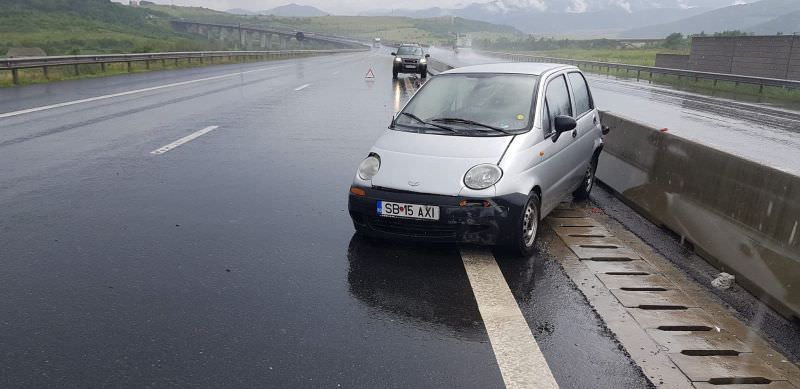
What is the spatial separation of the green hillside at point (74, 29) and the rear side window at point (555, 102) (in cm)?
4410

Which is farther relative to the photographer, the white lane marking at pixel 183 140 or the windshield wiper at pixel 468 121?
the white lane marking at pixel 183 140

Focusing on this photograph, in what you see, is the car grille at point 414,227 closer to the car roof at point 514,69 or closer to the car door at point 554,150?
the car door at point 554,150

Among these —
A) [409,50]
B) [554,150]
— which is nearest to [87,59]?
[409,50]

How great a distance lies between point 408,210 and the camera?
4.78m

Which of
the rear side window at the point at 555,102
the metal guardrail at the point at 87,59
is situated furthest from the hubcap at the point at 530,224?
the metal guardrail at the point at 87,59

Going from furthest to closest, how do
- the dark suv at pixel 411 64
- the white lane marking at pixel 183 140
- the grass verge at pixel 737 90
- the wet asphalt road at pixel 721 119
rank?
the dark suv at pixel 411 64, the grass verge at pixel 737 90, the wet asphalt road at pixel 721 119, the white lane marking at pixel 183 140

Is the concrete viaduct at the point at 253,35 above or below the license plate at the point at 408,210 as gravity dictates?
above

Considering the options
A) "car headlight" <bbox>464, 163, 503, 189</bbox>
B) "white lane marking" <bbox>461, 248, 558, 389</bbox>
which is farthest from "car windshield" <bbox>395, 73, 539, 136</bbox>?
"white lane marking" <bbox>461, 248, 558, 389</bbox>

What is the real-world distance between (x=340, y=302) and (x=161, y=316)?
113 centimetres

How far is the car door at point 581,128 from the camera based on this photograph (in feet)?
20.8

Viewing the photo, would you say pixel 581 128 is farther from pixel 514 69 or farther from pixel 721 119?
pixel 721 119

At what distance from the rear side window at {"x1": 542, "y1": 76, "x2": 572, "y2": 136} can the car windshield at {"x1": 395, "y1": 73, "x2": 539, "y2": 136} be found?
19 centimetres

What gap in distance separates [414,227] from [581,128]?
2740 millimetres

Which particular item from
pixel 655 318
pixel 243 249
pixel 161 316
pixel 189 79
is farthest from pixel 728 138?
pixel 189 79
